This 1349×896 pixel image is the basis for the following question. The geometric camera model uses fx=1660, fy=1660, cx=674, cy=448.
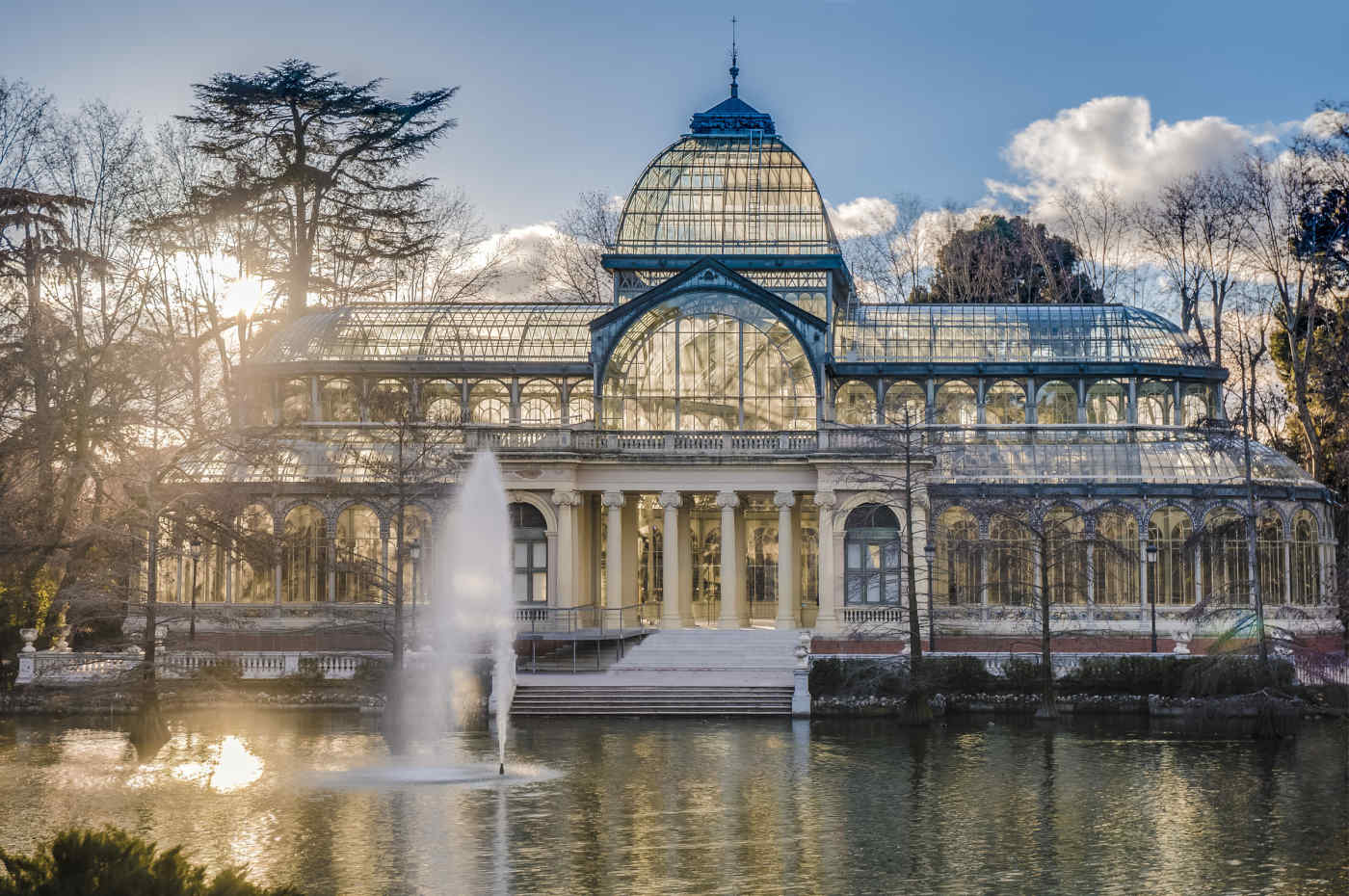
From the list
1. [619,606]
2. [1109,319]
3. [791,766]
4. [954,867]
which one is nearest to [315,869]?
[954,867]

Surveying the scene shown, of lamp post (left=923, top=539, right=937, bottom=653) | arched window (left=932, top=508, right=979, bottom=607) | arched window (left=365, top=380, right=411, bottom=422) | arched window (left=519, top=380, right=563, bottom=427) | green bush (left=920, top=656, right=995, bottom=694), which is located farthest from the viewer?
arched window (left=519, top=380, right=563, bottom=427)

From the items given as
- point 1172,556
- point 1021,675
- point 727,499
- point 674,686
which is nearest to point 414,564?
point 674,686

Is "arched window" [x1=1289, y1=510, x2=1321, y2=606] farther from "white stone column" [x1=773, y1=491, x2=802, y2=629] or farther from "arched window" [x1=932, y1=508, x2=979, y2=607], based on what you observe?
"white stone column" [x1=773, y1=491, x2=802, y2=629]

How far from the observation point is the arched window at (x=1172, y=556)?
175 ft

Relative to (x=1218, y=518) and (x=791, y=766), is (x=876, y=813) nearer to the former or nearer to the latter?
(x=791, y=766)

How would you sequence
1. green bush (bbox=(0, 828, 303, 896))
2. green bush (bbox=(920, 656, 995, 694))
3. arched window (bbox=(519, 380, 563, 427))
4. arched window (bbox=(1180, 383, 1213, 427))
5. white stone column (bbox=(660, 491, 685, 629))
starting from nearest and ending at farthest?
green bush (bbox=(0, 828, 303, 896)) < green bush (bbox=(920, 656, 995, 694)) < white stone column (bbox=(660, 491, 685, 629)) < arched window (bbox=(1180, 383, 1213, 427)) < arched window (bbox=(519, 380, 563, 427))

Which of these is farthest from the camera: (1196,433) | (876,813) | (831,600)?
(1196,433)

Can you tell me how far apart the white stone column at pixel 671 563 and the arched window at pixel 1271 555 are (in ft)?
61.2

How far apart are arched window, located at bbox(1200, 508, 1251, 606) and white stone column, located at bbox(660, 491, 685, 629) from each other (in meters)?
16.8

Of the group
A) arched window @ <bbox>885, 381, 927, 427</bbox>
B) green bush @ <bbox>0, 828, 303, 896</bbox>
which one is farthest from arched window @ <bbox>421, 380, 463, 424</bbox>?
green bush @ <bbox>0, 828, 303, 896</bbox>

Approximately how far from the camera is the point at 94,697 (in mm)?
43812

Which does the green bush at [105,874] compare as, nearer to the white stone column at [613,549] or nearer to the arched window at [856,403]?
the white stone column at [613,549]

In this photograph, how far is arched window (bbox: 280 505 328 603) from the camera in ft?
178

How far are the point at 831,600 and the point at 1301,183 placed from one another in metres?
25.5
